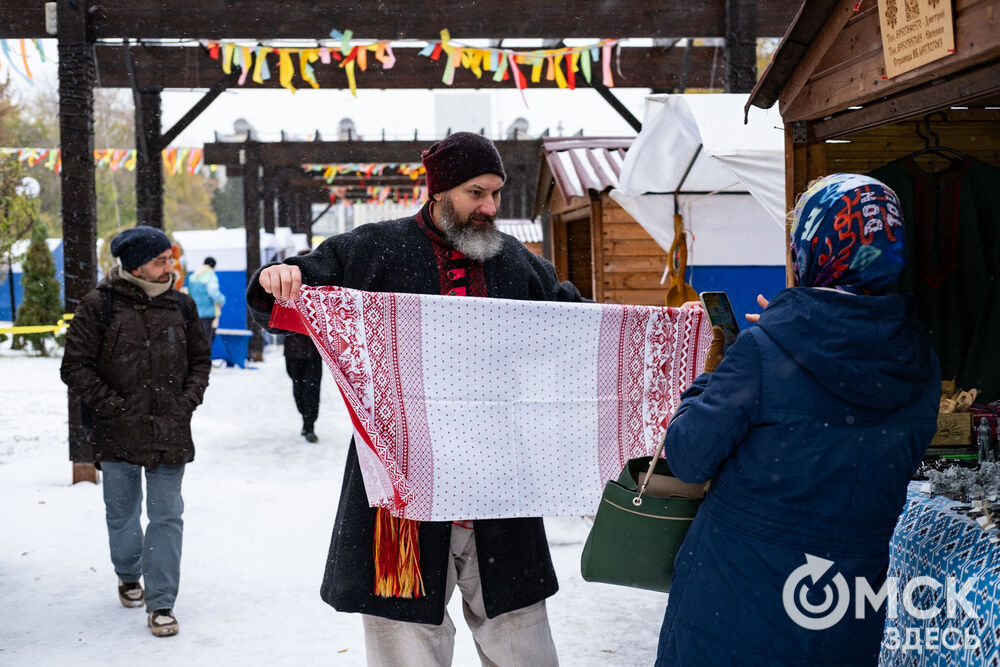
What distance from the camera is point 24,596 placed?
17.7ft

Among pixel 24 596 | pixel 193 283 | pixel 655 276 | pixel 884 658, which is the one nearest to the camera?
pixel 884 658

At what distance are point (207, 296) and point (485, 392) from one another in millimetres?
15327

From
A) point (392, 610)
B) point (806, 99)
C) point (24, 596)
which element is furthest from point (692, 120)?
point (24, 596)

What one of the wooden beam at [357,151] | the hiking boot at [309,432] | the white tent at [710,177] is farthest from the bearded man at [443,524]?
the wooden beam at [357,151]

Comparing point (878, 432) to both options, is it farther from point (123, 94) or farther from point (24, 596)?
point (123, 94)

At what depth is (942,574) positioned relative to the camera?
9.61ft

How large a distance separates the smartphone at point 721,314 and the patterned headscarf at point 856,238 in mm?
346

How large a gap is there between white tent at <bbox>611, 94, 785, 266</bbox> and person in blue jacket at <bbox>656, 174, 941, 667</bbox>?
9.79ft

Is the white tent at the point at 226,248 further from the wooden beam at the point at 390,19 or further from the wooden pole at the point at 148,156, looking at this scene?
the wooden beam at the point at 390,19

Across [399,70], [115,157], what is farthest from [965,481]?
[115,157]

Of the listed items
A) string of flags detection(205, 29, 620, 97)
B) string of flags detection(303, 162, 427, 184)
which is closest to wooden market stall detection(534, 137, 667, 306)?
string of flags detection(205, 29, 620, 97)

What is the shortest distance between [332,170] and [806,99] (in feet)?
61.3

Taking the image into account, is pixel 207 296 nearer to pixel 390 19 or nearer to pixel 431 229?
pixel 390 19

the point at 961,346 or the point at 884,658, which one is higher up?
the point at 961,346
